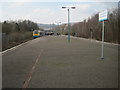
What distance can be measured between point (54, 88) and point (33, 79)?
1336 millimetres

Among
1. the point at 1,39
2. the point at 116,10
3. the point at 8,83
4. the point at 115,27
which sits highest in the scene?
the point at 116,10

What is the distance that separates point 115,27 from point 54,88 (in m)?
22.2

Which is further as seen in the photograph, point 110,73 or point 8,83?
point 110,73

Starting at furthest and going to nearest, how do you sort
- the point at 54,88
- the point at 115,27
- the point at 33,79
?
the point at 115,27
the point at 33,79
the point at 54,88

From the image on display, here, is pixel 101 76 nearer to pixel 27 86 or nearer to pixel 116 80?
pixel 116 80

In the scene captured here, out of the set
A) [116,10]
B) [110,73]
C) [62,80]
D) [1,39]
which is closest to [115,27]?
[116,10]

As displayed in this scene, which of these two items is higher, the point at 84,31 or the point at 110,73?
the point at 84,31

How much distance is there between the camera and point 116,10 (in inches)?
1028

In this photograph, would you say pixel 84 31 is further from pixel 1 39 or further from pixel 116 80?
pixel 116 80

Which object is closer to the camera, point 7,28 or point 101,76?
point 101,76

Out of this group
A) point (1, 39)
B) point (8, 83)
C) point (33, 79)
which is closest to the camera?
point (8, 83)

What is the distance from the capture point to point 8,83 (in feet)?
19.0

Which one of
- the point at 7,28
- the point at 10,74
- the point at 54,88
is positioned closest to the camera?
the point at 54,88

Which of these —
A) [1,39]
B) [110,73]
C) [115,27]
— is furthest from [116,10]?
[110,73]
